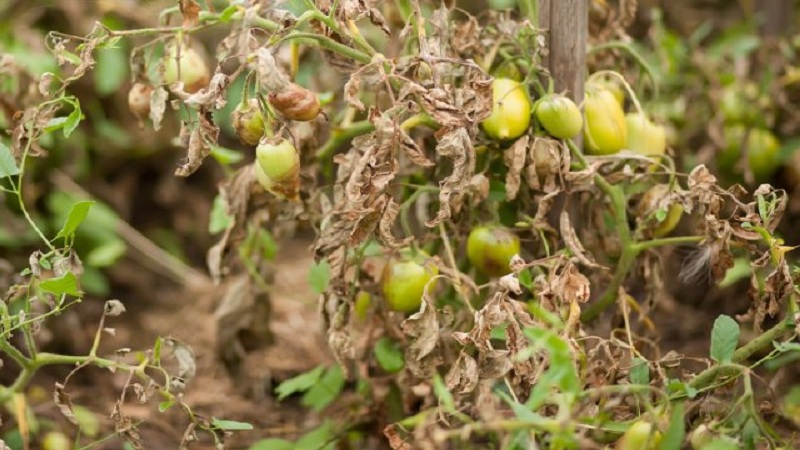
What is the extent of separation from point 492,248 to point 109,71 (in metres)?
1.28

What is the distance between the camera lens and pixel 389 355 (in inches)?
59.8

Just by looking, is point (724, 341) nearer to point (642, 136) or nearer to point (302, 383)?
point (642, 136)

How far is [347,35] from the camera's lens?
126 cm

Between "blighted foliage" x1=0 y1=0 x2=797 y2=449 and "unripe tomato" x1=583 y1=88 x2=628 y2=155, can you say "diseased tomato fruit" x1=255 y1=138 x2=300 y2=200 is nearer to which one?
"blighted foliage" x1=0 y1=0 x2=797 y2=449

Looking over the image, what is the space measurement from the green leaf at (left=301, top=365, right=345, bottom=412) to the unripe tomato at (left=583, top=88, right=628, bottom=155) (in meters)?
0.54

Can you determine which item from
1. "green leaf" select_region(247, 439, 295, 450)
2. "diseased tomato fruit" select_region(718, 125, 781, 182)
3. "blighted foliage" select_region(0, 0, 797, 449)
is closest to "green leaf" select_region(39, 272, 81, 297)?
"blighted foliage" select_region(0, 0, 797, 449)

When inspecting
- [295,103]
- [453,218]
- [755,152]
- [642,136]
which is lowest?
[755,152]

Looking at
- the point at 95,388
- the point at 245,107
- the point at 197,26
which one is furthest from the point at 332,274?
the point at 95,388

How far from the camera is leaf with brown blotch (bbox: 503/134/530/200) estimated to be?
53.4 inches

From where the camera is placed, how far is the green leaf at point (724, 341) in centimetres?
116

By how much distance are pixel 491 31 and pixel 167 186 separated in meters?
1.40

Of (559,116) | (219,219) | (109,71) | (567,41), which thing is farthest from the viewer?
(109,71)

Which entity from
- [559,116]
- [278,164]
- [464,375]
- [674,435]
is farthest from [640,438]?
[278,164]

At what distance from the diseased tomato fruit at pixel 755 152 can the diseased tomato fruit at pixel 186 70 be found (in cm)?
110
